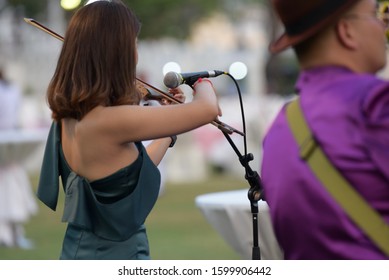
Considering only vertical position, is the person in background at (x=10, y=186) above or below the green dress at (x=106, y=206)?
below

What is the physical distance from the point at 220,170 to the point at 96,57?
675 inches

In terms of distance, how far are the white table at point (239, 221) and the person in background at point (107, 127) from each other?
1.52 m

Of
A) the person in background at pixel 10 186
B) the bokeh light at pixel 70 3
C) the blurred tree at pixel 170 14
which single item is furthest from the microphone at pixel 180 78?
the blurred tree at pixel 170 14

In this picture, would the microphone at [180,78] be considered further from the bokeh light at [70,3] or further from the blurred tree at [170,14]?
the blurred tree at [170,14]

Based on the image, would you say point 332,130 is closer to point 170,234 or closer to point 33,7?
point 170,234

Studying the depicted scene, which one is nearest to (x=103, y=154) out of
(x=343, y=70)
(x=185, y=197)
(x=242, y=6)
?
(x=343, y=70)

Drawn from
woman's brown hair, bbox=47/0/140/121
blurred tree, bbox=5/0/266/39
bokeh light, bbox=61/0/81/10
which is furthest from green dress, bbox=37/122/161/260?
blurred tree, bbox=5/0/266/39

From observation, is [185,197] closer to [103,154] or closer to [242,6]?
[103,154]

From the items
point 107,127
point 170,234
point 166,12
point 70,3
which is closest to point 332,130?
point 107,127

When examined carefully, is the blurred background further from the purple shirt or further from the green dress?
the purple shirt

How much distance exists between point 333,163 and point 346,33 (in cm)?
34

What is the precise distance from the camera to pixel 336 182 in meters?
2.33

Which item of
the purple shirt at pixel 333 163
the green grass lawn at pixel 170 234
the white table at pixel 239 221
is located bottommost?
the green grass lawn at pixel 170 234

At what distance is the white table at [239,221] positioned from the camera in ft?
17.1
